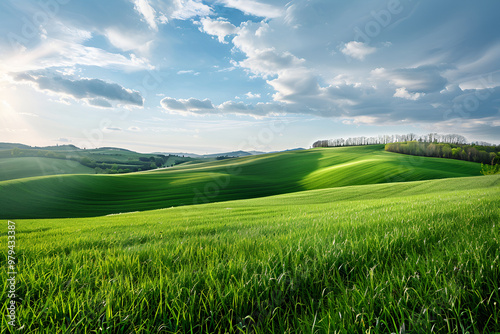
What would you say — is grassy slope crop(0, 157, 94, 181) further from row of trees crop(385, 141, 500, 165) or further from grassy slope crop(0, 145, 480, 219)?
row of trees crop(385, 141, 500, 165)

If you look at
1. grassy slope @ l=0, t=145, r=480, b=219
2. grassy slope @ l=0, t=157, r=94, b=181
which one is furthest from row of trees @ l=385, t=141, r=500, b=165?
grassy slope @ l=0, t=157, r=94, b=181

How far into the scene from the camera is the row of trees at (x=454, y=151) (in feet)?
282

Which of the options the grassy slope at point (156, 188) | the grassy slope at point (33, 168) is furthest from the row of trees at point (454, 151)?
the grassy slope at point (33, 168)

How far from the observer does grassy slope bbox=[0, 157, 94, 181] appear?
72.4 m

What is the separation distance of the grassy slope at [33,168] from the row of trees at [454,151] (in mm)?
149097

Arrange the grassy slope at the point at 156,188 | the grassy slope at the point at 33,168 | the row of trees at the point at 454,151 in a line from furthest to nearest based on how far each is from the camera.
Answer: the row of trees at the point at 454,151, the grassy slope at the point at 33,168, the grassy slope at the point at 156,188

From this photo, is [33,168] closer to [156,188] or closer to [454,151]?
[156,188]

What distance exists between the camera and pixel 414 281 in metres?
1.64

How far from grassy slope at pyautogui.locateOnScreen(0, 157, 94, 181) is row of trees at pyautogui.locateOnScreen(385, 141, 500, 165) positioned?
14910 centimetres

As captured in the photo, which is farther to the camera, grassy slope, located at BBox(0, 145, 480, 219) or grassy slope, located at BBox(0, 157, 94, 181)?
grassy slope, located at BBox(0, 157, 94, 181)

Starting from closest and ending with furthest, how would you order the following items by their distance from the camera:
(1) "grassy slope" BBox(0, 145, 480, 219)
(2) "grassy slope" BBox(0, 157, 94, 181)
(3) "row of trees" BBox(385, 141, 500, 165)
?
(1) "grassy slope" BBox(0, 145, 480, 219) < (2) "grassy slope" BBox(0, 157, 94, 181) < (3) "row of trees" BBox(385, 141, 500, 165)

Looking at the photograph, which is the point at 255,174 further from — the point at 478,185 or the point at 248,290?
the point at 248,290

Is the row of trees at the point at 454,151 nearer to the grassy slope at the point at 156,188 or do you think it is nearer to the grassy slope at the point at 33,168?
the grassy slope at the point at 156,188

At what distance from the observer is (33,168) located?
262ft
